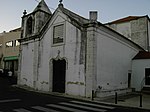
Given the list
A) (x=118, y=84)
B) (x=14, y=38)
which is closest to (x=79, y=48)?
(x=118, y=84)

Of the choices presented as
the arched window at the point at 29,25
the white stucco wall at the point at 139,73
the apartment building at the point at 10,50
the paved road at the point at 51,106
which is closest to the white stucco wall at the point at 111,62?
the white stucco wall at the point at 139,73

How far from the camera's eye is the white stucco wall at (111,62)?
17.5 m

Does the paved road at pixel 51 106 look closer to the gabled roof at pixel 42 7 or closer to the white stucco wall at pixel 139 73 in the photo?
the white stucco wall at pixel 139 73

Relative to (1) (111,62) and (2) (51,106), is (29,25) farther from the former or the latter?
(2) (51,106)

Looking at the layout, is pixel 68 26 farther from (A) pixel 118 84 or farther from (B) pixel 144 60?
(B) pixel 144 60

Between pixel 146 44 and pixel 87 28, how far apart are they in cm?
1579

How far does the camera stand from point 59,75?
19.2 metres

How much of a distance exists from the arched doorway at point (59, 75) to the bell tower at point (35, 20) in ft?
16.2

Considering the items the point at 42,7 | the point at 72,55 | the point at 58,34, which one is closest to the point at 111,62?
the point at 72,55

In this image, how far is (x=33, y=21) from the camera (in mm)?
23375

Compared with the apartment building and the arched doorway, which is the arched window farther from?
the apartment building

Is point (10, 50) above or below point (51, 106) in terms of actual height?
above

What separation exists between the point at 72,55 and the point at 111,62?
3.88m

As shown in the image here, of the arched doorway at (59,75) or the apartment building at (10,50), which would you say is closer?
the arched doorway at (59,75)
